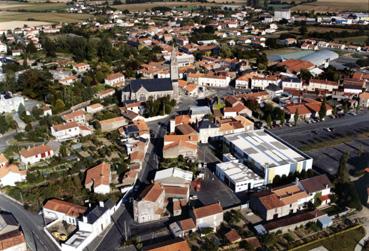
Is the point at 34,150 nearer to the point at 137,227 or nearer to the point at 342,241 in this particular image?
the point at 137,227

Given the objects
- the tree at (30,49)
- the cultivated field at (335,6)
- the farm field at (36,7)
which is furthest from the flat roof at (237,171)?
the farm field at (36,7)

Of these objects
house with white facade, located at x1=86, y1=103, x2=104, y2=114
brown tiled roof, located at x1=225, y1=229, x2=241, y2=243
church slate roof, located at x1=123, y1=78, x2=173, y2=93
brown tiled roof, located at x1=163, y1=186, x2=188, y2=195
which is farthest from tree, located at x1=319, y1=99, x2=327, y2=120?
house with white facade, located at x1=86, y1=103, x2=104, y2=114

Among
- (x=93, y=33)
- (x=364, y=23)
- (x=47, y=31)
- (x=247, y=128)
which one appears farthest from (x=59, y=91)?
(x=364, y=23)

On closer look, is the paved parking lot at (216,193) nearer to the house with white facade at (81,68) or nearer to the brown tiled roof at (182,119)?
the brown tiled roof at (182,119)

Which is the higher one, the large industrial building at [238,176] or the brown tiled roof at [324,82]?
the brown tiled roof at [324,82]

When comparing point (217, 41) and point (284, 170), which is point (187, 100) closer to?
point (284, 170)

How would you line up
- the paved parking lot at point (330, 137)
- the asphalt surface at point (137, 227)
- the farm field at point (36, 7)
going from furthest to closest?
1. the farm field at point (36, 7)
2. the paved parking lot at point (330, 137)
3. the asphalt surface at point (137, 227)
